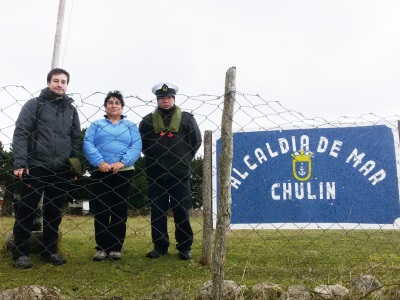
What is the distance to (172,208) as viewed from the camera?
4453 mm

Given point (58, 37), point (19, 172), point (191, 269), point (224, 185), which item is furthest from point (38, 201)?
point (58, 37)

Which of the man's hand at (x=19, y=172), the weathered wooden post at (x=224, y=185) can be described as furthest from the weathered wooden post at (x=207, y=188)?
the man's hand at (x=19, y=172)

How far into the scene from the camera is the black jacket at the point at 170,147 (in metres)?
4.36

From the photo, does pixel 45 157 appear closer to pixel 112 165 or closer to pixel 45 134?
pixel 45 134

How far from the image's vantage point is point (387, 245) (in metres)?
5.88

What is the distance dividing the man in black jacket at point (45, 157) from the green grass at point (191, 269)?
30 cm

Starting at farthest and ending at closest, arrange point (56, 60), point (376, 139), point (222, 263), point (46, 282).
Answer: point (56, 60), point (376, 139), point (46, 282), point (222, 263)

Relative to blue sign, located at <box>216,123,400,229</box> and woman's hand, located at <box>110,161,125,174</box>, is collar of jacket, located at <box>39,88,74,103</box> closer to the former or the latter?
woman's hand, located at <box>110,161,125,174</box>

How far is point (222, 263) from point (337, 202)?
1.64 m

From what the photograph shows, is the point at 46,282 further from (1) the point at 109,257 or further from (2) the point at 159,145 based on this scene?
(2) the point at 159,145

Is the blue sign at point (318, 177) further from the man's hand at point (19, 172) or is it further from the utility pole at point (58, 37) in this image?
the utility pole at point (58, 37)

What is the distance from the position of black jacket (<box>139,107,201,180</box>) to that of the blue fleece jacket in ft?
0.59

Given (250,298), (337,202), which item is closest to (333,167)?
(337,202)

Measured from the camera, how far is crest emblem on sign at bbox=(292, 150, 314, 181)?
156 inches
